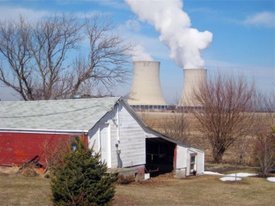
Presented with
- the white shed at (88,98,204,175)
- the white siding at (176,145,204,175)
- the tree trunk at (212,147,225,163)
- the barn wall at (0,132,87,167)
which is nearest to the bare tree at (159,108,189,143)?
the tree trunk at (212,147,225,163)

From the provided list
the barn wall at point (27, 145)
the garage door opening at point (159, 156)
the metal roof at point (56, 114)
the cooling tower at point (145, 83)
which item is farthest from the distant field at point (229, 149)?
the barn wall at point (27, 145)

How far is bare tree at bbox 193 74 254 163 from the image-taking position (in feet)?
120

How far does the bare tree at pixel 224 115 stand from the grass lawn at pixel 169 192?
504 inches

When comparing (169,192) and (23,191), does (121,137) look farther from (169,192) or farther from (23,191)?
(23,191)

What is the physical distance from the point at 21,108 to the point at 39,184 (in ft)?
28.0

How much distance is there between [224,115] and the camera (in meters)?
36.8

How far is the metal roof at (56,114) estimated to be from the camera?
70.1 feet

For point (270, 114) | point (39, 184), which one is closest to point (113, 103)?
A: point (39, 184)

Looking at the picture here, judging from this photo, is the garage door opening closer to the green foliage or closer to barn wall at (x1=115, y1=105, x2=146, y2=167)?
barn wall at (x1=115, y1=105, x2=146, y2=167)

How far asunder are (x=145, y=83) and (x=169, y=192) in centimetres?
3748

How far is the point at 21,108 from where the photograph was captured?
25312mm

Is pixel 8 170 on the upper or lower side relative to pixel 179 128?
lower

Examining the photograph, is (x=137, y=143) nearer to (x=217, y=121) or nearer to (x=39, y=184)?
(x=39, y=184)

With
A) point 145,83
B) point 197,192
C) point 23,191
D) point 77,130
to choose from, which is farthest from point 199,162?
point 145,83
